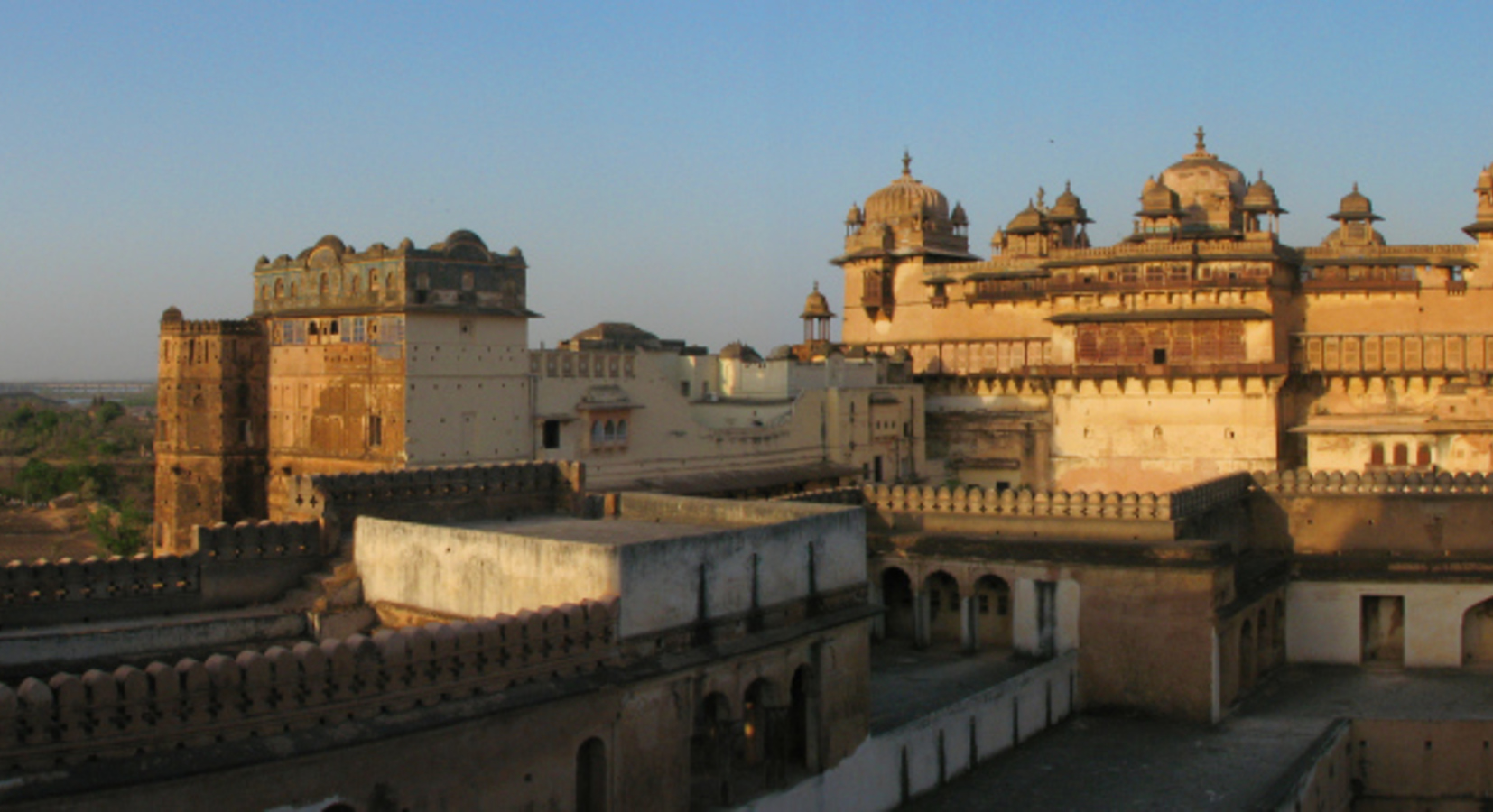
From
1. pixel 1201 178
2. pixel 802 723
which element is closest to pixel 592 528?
pixel 802 723

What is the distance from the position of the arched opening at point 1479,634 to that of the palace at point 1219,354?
952cm

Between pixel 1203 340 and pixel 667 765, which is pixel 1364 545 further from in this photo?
pixel 667 765

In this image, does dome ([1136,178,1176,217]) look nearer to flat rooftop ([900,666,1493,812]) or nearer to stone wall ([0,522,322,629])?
flat rooftop ([900,666,1493,812])

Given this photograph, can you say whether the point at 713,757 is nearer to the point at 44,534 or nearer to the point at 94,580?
the point at 94,580

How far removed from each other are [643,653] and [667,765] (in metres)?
1.17

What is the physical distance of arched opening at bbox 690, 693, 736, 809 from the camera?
14.6 metres

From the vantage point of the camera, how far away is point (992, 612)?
23.5 metres

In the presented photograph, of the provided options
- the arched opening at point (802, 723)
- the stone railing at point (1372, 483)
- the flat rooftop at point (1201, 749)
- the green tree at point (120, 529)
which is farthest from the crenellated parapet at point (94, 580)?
the green tree at point (120, 529)

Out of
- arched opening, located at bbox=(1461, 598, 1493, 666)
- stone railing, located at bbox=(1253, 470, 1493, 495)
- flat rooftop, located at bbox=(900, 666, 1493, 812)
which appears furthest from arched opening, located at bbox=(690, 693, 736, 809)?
arched opening, located at bbox=(1461, 598, 1493, 666)

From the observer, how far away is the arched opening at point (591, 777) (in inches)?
527

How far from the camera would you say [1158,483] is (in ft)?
128

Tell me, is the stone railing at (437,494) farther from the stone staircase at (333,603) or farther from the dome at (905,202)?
the dome at (905,202)

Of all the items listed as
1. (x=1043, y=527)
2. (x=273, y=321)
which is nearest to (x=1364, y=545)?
(x=1043, y=527)

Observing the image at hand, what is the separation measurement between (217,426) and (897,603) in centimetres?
1717
